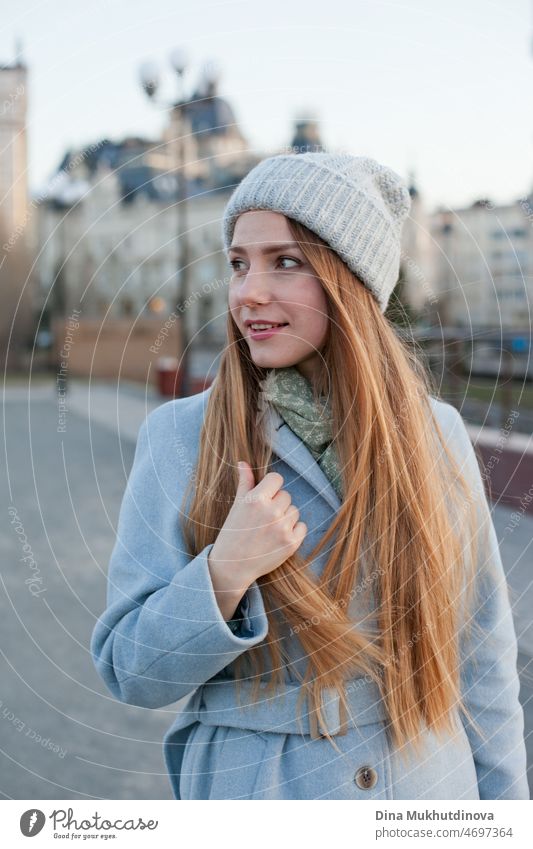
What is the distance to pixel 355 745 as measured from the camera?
4.45ft

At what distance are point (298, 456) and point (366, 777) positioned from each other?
54 cm

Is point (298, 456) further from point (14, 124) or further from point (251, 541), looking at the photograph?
point (14, 124)

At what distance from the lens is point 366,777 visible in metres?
1.37

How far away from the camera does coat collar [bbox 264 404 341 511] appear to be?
140 cm

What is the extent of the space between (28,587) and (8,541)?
4.21 feet

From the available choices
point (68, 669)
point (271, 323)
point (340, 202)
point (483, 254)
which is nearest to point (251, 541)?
point (271, 323)

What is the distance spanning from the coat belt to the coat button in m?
0.07

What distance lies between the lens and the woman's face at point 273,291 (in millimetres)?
1339

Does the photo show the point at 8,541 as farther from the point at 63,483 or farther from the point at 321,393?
the point at 321,393

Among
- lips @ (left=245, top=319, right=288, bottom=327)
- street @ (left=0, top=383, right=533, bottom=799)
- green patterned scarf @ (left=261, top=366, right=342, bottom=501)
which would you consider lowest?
street @ (left=0, top=383, right=533, bottom=799)

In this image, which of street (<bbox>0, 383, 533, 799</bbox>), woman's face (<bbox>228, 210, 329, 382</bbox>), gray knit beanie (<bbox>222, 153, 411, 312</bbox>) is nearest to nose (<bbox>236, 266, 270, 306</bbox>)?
woman's face (<bbox>228, 210, 329, 382</bbox>)

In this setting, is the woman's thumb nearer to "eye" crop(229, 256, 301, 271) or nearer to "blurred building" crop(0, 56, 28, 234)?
"eye" crop(229, 256, 301, 271)

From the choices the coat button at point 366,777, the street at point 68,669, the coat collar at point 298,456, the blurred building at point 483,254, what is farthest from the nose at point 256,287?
the coat button at point 366,777

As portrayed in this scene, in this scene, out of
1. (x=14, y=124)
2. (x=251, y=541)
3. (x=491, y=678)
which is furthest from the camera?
(x=14, y=124)
